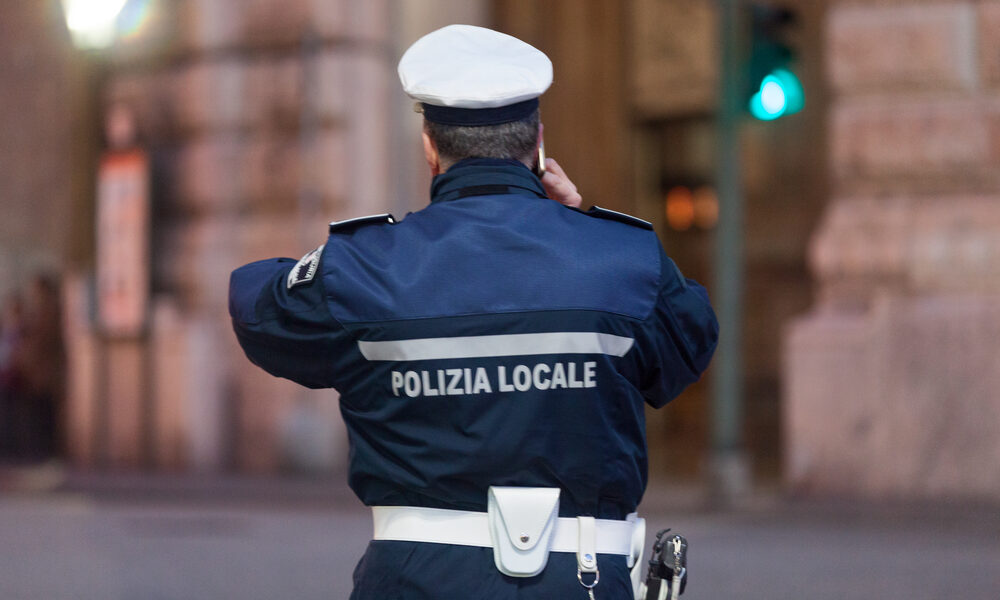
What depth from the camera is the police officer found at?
75.1 inches

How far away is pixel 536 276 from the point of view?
192 cm

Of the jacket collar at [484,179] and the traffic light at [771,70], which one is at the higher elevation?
the traffic light at [771,70]

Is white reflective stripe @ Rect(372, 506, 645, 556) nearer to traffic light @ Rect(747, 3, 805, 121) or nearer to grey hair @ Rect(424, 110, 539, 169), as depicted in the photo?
grey hair @ Rect(424, 110, 539, 169)

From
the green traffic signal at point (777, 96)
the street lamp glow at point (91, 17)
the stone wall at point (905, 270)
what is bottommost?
the stone wall at point (905, 270)

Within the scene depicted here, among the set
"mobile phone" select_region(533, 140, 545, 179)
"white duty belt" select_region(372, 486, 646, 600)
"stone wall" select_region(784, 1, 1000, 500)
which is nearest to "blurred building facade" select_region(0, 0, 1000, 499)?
"stone wall" select_region(784, 1, 1000, 500)

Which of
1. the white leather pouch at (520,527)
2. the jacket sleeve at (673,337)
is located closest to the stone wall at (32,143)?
the jacket sleeve at (673,337)

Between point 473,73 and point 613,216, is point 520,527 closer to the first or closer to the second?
point 613,216

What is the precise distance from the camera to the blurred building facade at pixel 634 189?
8852 mm

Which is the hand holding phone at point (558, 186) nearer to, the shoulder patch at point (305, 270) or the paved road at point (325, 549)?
the shoulder patch at point (305, 270)

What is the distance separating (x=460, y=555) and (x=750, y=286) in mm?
11388

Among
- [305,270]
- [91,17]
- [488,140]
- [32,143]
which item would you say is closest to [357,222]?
[305,270]

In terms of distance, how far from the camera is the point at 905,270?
30.1 feet

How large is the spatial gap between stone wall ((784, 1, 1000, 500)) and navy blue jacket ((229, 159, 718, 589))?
7.11m

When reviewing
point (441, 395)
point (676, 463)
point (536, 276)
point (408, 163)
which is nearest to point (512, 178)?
point (536, 276)
